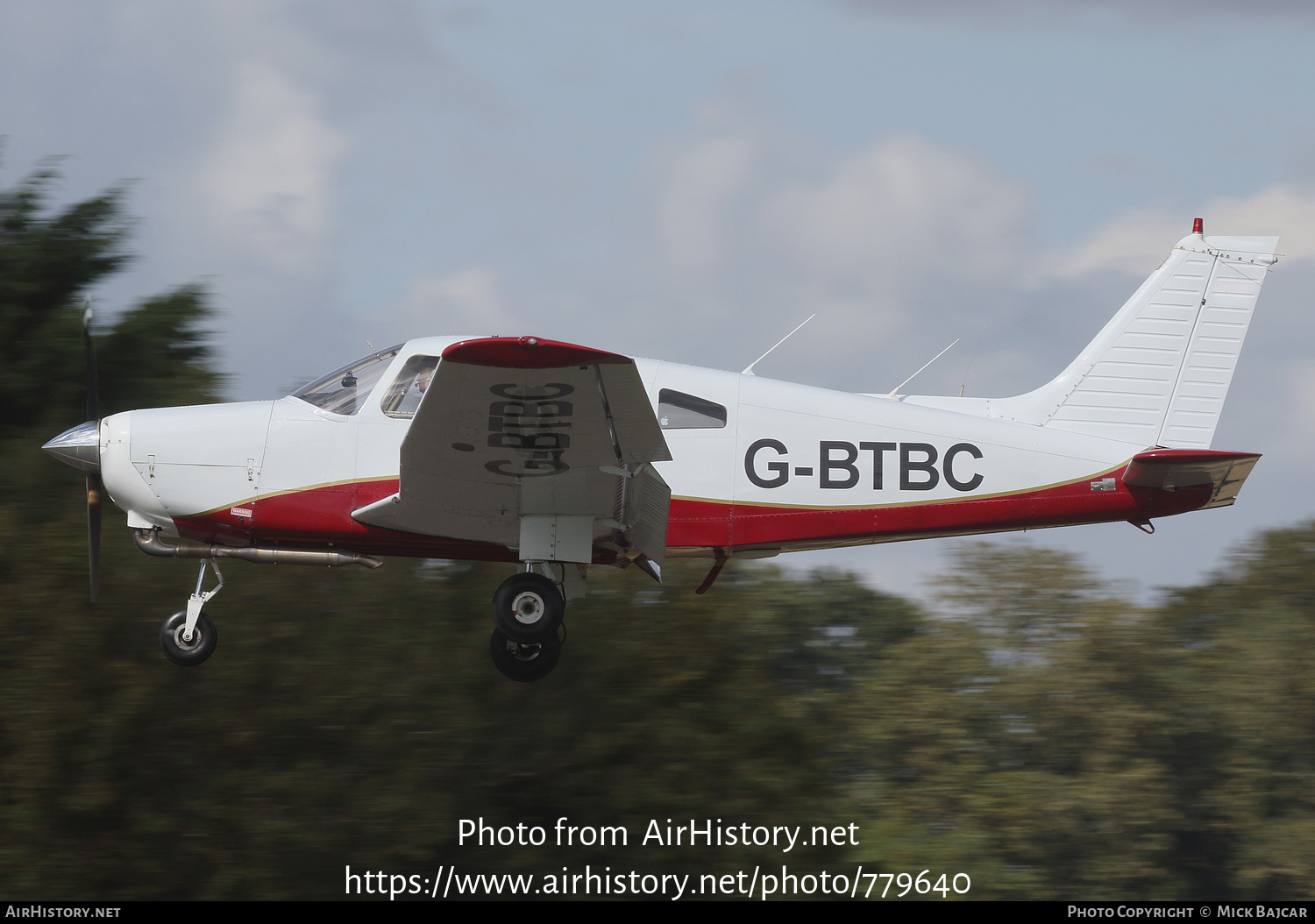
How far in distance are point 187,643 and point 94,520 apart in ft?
3.81

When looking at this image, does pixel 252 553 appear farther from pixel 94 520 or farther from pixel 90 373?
pixel 90 373

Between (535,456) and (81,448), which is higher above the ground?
(535,456)

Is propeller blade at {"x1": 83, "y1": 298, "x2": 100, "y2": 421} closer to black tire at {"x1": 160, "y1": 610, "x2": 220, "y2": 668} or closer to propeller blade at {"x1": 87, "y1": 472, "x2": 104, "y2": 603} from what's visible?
propeller blade at {"x1": 87, "y1": 472, "x2": 104, "y2": 603}

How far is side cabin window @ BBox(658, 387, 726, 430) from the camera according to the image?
27.0 feet

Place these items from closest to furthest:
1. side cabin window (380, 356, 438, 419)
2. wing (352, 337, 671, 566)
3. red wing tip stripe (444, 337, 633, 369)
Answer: red wing tip stripe (444, 337, 633, 369) → wing (352, 337, 671, 566) → side cabin window (380, 356, 438, 419)

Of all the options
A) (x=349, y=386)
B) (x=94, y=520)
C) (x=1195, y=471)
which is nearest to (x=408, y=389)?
(x=349, y=386)

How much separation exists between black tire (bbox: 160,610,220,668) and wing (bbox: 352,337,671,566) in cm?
157

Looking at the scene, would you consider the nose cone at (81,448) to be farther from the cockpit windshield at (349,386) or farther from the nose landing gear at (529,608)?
the nose landing gear at (529,608)

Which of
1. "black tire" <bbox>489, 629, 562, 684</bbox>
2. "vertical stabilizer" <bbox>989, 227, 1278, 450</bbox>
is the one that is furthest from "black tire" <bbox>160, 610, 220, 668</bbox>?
"vertical stabilizer" <bbox>989, 227, 1278, 450</bbox>

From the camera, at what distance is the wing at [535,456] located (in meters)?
6.62

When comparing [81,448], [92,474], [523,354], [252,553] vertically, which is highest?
[523,354]

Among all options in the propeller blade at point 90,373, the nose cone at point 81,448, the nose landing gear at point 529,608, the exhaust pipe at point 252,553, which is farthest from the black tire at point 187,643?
the nose landing gear at point 529,608

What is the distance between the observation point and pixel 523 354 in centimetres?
636
